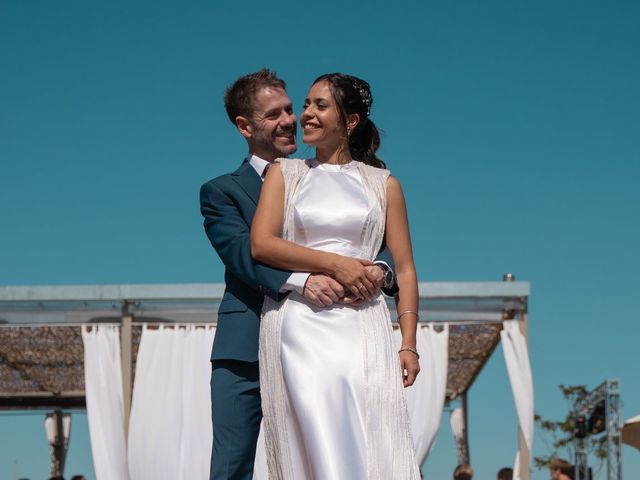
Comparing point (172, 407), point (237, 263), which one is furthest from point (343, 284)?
point (172, 407)

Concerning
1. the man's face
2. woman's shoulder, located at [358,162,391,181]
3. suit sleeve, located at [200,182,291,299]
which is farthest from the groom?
woman's shoulder, located at [358,162,391,181]

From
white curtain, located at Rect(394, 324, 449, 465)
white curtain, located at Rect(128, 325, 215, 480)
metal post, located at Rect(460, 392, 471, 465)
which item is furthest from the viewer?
metal post, located at Rect(460, 392, 471, 465)

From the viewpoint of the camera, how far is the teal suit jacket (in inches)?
133

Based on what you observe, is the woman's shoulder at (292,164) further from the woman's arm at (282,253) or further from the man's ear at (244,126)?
the man's ear at (244,126)

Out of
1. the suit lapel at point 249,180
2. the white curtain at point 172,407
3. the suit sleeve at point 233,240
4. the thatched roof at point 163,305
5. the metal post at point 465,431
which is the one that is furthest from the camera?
the metal post at point 465,431

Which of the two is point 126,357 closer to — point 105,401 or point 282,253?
point 105,401

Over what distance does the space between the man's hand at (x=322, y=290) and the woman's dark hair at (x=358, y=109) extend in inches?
19.9

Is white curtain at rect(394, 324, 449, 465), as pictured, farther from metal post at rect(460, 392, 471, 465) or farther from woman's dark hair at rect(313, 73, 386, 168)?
woman's dark hair at rect(313, 73, 386, 168)

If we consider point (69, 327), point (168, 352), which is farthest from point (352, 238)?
point (69, 327)

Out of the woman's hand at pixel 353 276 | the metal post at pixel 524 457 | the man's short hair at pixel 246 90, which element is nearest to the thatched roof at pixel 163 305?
the metal post at pixel 524 457

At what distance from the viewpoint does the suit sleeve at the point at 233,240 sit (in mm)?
3268

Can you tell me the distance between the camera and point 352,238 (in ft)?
10.8

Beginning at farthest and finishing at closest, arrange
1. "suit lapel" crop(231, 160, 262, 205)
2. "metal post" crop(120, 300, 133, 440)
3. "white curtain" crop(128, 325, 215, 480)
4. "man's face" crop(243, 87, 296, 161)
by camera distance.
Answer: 1. "metal post" crop(120, 300, 133, 440)
2. "white curtain" crop(128, 325, 215, 480)
3. "man's face" crop(243, 87, 296, 161)
4. "suit lapel" crop(231, 160, 262, 205)

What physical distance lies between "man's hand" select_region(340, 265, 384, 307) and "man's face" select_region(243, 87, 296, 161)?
94 cm
